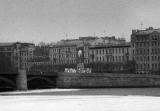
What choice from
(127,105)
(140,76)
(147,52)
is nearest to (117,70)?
(147,52)

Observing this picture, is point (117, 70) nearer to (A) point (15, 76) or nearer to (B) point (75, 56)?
(B) point (75, 56)

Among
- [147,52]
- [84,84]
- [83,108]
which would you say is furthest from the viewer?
[147,52]

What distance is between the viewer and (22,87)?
7631 centimetres

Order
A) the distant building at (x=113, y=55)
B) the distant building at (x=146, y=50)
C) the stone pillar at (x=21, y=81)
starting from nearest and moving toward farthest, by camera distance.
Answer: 1. the stone pillar at (x=21, y=81)
2. the distant building at (x=146, y=50)
3. the distant building at (x=113, y=55)

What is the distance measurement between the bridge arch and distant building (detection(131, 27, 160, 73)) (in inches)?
1194

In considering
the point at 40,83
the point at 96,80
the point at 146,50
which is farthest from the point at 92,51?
the point at 96,80

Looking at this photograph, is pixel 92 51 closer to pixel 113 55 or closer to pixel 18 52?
pixel 113 55

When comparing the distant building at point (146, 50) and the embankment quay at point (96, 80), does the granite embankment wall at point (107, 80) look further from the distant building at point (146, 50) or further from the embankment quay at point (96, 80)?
the distant building at point (146, 50)

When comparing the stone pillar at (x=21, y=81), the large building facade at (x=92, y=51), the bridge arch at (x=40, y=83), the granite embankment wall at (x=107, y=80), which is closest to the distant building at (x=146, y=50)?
the large building facade at (x=92, y=51)

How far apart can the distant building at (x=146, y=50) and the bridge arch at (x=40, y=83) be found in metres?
30.3

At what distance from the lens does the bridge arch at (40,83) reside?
3257 inches

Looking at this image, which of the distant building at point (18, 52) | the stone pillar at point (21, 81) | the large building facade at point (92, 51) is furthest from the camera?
the distant building at point (18, 52)

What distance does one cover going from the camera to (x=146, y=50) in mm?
114438

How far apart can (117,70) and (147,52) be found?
724 cm
